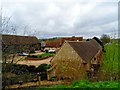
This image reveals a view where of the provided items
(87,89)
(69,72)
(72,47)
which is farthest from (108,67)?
(72,47)

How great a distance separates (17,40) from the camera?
660 cm

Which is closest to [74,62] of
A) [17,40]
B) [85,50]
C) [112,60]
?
[112,60]

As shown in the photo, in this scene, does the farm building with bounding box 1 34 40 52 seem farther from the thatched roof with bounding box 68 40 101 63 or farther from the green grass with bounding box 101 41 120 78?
the thatched roof with bounding box 68 40 101 63

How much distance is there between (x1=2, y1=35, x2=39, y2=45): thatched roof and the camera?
5951mm

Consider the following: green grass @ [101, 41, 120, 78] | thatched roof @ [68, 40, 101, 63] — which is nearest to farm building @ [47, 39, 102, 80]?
thatched roof @ [68, 40, 101, 63]

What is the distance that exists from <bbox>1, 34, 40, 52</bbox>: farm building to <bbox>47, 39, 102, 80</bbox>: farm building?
227cm

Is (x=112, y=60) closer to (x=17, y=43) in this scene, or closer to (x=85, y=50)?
(x=17, y=43)

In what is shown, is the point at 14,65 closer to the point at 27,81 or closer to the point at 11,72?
the point at 11,72

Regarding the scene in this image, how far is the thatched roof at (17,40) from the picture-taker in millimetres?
5951

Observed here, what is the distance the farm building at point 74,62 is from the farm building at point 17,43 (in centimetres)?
227

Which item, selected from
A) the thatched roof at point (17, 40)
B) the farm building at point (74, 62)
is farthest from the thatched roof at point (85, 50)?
the thatched roof at point (17, 40)

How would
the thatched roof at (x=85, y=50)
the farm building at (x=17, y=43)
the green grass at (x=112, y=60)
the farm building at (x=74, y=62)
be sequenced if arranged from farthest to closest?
1. the thatched roof at (x=85, y=50)
2. the farm building at (x=74, y=62)
3. the green grass at (x=112, y=60)
4. the farm building at (x=17, y=43)

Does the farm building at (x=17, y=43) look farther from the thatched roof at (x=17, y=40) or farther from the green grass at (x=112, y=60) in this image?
the green grass at (x=112, y=60)

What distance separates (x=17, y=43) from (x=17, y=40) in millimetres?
138
